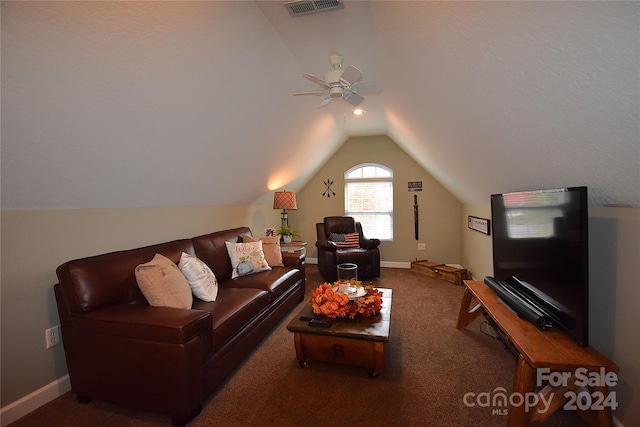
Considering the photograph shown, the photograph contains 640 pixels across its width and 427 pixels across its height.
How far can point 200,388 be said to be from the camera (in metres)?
1.77

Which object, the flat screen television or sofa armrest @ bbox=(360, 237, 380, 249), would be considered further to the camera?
sofa armrest @ bbox=(360, 237, 380, 249)

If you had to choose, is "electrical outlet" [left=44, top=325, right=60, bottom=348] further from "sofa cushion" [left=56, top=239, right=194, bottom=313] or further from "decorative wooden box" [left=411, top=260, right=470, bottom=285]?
"decorative wooden box" [left=411, top=260, right=470, bottom=285]

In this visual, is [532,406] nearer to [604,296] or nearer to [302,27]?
Answer: [604,296]

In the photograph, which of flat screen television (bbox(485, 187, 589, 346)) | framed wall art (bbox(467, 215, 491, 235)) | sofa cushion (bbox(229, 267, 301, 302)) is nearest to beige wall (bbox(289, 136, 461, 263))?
framed wall art (bbox(467, 215, 491, 235))

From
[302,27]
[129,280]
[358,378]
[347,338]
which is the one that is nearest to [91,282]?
[129,280]

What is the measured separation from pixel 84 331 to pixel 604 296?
10.8ft

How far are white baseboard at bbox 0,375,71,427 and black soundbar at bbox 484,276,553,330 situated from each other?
130 inches

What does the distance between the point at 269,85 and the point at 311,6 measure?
3.07ft

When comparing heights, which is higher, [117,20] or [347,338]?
[117,20]

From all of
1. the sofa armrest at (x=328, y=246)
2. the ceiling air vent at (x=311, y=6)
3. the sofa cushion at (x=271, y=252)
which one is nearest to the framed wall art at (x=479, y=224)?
the sofa armrest at (x=328, y=246)

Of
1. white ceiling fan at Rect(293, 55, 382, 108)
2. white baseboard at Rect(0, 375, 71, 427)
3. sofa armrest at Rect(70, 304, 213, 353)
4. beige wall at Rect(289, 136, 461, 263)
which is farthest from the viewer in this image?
beige wall at Rect(289, 136, 461, 263)

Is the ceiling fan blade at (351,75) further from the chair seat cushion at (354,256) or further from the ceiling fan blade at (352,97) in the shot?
the chair seat cushion at (354,256)

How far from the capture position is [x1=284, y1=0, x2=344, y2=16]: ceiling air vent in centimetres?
192

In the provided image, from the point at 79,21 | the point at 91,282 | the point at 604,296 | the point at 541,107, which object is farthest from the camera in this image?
the point at 91,282
